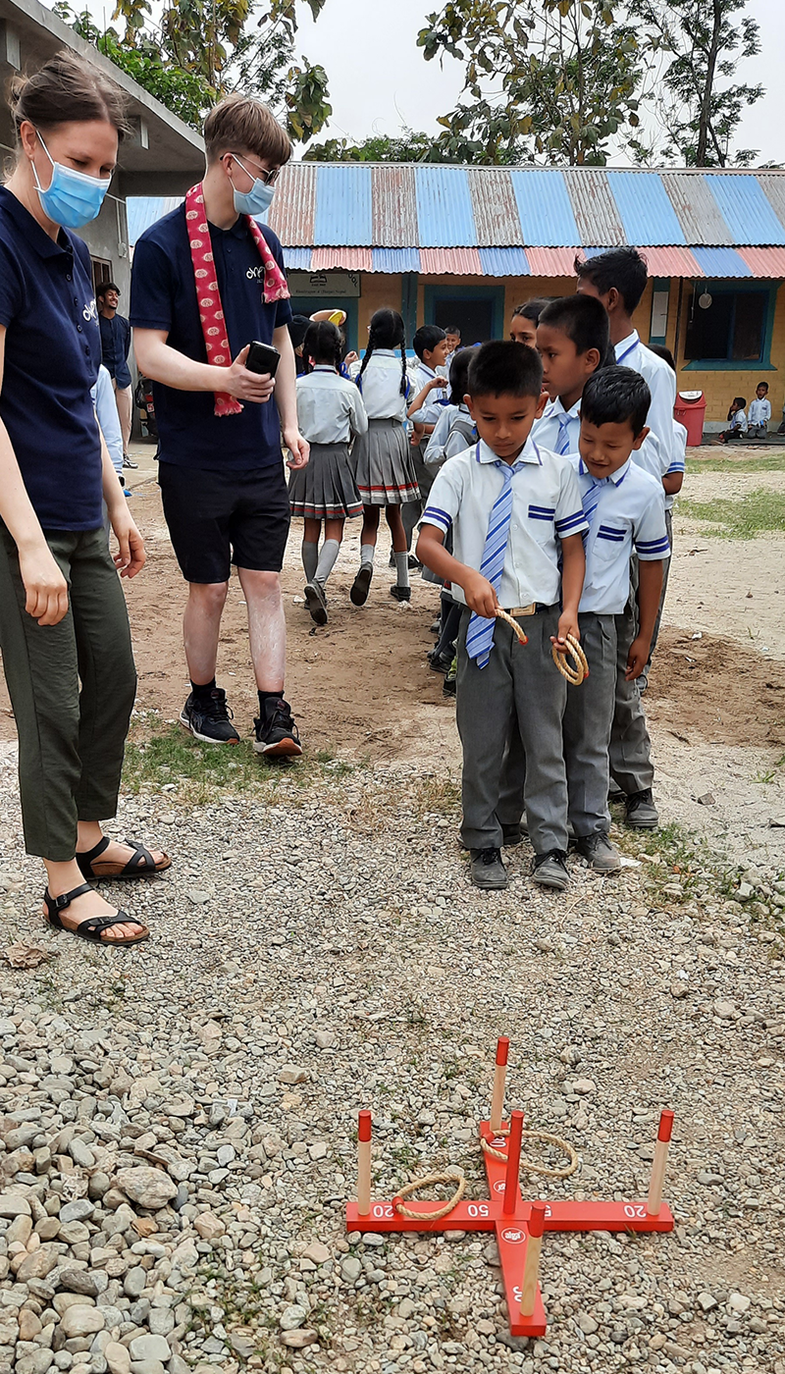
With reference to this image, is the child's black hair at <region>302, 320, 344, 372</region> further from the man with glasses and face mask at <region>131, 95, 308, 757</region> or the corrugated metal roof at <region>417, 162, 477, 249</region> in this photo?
the corrugated metal roof at <region>417, 162, 477, 249</region>

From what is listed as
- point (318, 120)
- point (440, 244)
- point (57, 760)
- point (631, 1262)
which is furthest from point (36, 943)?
point (318, 120)

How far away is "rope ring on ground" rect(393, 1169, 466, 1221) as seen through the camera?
6.47 feet

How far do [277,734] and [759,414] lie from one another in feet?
60.9

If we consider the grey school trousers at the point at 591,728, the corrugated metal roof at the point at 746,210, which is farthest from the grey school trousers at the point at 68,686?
the corrugated metal roof at the point at 746,210

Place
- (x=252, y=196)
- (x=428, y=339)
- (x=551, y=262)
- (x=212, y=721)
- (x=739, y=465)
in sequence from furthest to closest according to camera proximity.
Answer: (x=551, y=262), (x=739, y=465), (x=428, y=339), (x=212, y=721), (x=252, y=196)

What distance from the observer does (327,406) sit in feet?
20.8

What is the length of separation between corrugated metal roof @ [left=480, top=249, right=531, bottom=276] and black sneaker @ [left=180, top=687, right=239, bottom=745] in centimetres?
1603

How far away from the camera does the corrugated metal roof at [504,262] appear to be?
1866 centimetres

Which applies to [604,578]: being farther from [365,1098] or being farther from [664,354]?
[664,354]

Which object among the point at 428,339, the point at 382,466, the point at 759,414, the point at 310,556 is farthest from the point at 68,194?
the point at 759,414

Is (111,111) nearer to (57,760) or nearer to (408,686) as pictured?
(57,760)

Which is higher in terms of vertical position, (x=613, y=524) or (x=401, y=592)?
(x=613, y=524)

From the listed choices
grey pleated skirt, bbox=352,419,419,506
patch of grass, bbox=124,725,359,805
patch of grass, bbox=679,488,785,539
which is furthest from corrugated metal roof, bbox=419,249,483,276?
patch of grass, bbox=124,725,359,805

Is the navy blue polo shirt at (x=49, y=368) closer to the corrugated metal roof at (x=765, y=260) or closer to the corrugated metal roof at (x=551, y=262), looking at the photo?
the corrugated metal roof at (x=551, y=262)
